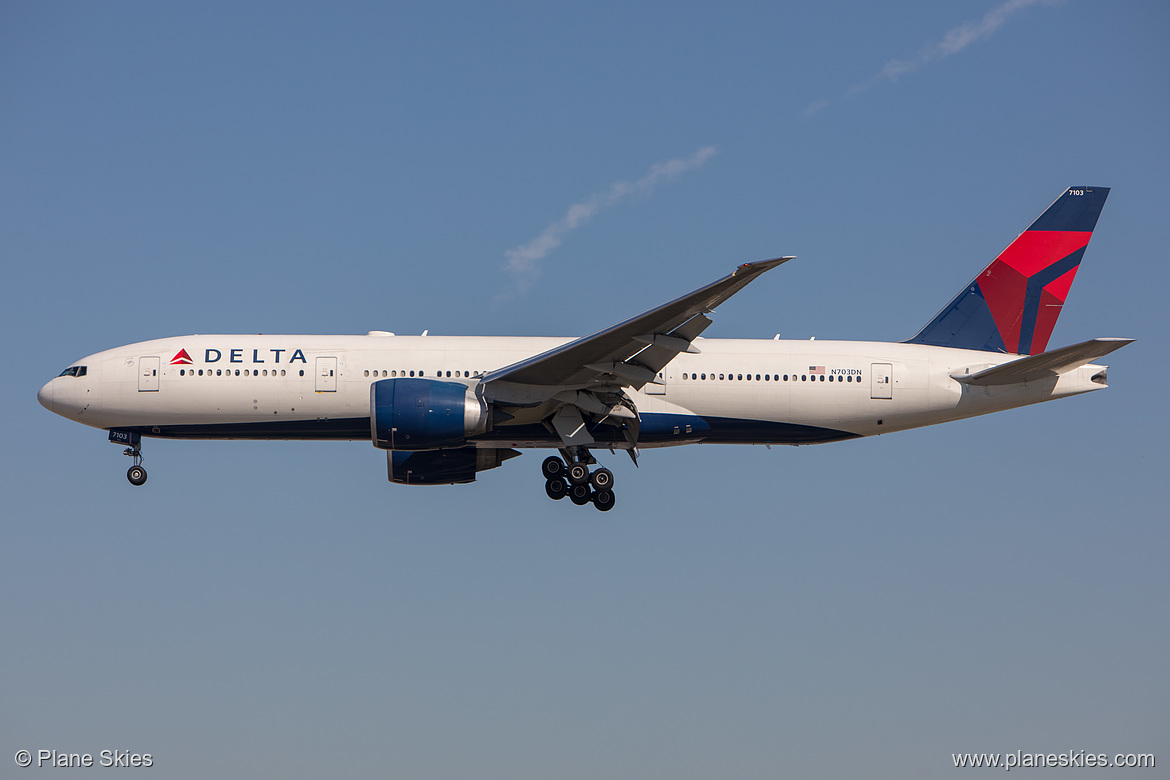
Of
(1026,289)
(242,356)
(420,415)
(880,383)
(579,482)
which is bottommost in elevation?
(579,482)

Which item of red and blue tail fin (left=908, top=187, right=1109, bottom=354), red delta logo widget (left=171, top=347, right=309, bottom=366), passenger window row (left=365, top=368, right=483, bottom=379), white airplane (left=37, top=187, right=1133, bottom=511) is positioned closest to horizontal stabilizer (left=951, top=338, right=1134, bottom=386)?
white airplane (left=37, top=187, right=1133, bottom=511)

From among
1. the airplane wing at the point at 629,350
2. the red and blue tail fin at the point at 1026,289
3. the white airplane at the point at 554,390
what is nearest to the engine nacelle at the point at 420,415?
the white airplane at the point at 554,390

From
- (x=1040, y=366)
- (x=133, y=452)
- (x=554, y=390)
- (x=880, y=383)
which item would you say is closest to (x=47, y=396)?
(x=133, y=452)

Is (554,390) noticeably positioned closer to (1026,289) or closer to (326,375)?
(326,375)

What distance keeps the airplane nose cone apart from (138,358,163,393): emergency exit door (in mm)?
2550

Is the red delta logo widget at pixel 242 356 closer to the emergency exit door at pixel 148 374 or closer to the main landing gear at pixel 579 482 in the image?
the emergency exit door at pixel 148 374

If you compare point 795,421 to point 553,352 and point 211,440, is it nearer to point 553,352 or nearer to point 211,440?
point 553,352

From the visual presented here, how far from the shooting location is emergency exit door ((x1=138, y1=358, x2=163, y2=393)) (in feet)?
87.4

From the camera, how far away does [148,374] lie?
26.8 meters

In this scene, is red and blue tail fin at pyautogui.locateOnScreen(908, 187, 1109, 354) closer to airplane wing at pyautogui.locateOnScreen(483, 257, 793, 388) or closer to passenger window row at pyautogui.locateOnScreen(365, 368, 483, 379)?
airplane wing at pyautogui.locateOnScreen(483, 257, 793, 388)

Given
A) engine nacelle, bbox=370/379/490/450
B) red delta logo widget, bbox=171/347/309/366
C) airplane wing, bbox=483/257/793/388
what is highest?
red delta logo widget, bbox=171/347/309/366

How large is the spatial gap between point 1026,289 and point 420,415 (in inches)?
635

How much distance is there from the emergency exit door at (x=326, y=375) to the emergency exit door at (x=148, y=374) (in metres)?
3.83

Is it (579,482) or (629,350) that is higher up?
(629,350)
